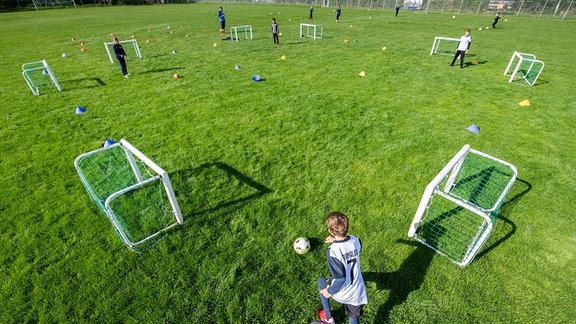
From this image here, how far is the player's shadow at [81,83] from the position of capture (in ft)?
35.1

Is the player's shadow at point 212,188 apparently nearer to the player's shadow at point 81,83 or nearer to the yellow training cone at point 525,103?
the player's shadow at point 81,83

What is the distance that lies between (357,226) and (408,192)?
1.60 meters

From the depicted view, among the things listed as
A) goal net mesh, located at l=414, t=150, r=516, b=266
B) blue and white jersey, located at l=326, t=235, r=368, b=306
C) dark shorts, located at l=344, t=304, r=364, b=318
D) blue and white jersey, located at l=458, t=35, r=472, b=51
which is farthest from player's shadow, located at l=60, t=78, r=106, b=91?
blue and white jersey, located at l=458, t=35, r=472, b=51

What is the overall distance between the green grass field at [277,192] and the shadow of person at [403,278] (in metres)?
0.02

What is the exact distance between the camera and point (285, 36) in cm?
2103

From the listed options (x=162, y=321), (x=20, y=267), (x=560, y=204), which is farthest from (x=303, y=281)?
(x=560, y=204)

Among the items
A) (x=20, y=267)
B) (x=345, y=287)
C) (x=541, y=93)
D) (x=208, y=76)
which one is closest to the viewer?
(x=345, y=287)

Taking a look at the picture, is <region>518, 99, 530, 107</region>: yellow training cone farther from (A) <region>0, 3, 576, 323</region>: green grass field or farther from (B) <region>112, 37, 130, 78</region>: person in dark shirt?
(B) <region>112, 37, 130, 78</region>: person in dark shirt

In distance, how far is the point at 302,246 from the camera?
13.7 feet

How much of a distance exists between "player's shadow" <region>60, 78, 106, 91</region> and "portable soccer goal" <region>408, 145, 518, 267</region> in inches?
506

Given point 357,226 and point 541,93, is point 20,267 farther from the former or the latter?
point 541,93

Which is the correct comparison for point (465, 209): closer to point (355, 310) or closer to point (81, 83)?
point (355, 310)

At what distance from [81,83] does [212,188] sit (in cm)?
1005

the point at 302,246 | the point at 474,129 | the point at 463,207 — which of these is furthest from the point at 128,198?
the point at 474,129
